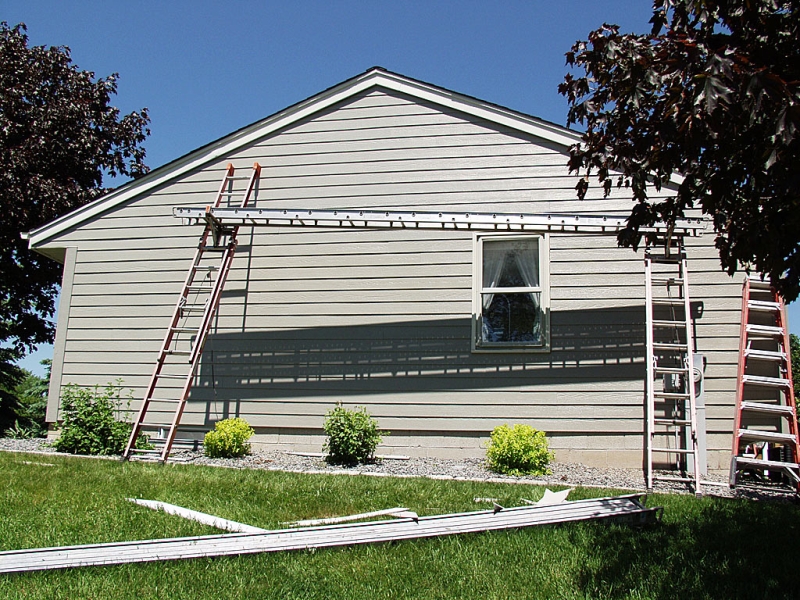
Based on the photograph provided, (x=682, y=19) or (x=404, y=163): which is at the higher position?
(x=404, y=163)

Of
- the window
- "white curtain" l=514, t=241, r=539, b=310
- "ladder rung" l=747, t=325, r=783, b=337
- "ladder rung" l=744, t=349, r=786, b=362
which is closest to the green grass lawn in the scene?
"ladder rung" l=744, t=349, r=786, b=362

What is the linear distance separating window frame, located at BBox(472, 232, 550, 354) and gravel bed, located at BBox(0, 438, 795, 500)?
1.53 m

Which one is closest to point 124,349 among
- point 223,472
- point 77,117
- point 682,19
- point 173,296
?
point 173,296

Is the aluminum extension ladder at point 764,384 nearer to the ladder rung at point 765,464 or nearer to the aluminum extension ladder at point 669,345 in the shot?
the ladder rung at point 765,464

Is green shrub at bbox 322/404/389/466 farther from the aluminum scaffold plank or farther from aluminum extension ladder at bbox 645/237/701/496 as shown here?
the aluminum scaffold plank

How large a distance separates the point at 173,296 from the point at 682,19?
8640 mm

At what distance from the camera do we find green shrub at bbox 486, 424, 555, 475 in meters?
8.19

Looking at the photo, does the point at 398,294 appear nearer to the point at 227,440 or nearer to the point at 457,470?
the point at 457,470

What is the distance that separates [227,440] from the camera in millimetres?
9422

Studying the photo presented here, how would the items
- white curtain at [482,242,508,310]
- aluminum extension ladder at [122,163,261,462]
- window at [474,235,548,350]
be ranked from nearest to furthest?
window at [474,235,548,350], white curtain at [482,242,508,310], aluminum extension ladder at [122,163,261,462]

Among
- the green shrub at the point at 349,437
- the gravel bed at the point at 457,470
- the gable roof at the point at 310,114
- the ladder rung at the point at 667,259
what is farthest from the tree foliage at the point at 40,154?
the ladder rung at the point at 667,259

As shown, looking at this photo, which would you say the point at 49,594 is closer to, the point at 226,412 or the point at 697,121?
the point at 697,121

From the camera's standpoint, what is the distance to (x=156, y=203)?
11406 millimetres

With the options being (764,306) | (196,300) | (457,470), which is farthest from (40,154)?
(764,306)
